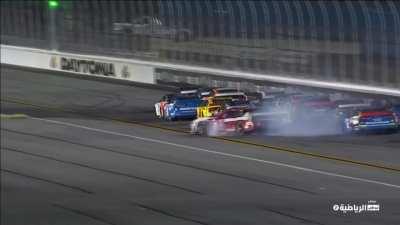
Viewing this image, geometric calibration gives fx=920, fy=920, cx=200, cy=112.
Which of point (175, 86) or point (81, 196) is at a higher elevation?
point (175, 86)

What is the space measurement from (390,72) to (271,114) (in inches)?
86.6

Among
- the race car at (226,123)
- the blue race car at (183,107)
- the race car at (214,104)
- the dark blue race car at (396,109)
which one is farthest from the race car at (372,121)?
the blue race car at (183,107)

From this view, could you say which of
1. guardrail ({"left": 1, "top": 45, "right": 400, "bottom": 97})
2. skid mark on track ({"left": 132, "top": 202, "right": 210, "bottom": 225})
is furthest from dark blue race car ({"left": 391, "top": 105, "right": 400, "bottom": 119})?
skid mark on track ({"left": 132, "top": 202, "right": 210, "bottom": 225})

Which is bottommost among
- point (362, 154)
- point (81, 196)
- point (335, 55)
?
point (81, 196)

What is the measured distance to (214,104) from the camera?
618cm

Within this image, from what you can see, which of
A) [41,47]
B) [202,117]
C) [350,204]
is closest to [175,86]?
[202,117]

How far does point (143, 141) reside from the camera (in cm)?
748

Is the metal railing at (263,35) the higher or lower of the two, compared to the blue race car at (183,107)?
higher

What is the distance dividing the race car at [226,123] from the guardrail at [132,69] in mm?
562

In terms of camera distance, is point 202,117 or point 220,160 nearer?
point 202,117

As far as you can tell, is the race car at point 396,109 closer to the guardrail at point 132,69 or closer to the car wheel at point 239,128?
the guardrail at point 132,69

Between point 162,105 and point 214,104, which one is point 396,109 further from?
point 162,105

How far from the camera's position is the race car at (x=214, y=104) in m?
6.16

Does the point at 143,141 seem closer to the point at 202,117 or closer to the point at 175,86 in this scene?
the point at 175,86
